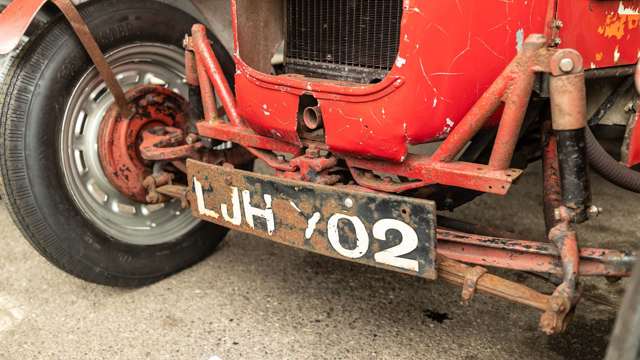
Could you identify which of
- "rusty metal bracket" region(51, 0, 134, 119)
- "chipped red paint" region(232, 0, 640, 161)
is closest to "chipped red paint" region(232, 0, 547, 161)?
"chipped red paint" region(232, 0, 640, 161)

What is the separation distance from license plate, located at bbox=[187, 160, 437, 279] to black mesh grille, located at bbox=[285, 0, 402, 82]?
533 mm


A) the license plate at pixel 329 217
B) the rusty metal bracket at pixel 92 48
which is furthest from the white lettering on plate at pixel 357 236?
the rusty metal bracket at pixel 92 48

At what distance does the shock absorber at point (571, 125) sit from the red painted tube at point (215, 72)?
134 centimetres

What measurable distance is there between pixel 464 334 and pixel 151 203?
5.01 ft

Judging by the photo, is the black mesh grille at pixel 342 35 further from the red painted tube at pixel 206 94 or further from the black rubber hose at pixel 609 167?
the black rubber hose at pixel 609 167

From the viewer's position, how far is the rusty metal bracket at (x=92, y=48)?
2.61 meters

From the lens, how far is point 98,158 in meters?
2.89

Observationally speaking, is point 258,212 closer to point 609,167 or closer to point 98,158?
point 98,158

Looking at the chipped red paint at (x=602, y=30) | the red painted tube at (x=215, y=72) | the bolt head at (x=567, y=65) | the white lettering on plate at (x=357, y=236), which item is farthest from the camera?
the red painted tube at (x=215, y=72)

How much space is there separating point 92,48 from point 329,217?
4.33 ft

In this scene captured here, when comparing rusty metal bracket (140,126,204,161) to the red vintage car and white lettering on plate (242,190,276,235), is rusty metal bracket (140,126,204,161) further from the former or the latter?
white lettering on plate (242,190,276,235)

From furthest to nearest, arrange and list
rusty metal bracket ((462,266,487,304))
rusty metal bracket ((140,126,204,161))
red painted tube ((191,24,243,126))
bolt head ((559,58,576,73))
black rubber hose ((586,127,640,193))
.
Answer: rusty metal bracket ((140,126,204,161)), red painted tube ((191,24,243,126)), black rubber hose ((586,127,640,193)), rusty metal bracket ((462,266,487,304)), bolt head ((559,58,576,73))

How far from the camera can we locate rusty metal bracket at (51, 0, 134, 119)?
8.55 ft

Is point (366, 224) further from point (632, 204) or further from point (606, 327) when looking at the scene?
point (632, 204)
